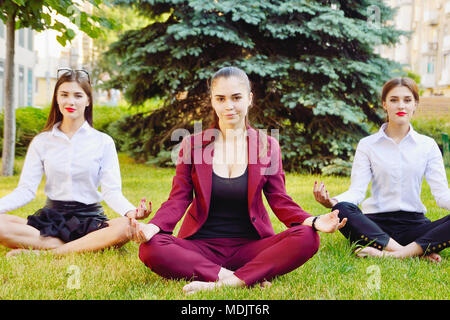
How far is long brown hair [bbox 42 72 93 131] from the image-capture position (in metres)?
3.72

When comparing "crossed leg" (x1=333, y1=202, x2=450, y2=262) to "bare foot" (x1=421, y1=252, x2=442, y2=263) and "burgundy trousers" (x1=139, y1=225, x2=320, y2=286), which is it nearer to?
"bare foot" (x1=421, y1=252, x2=442, y2=263)

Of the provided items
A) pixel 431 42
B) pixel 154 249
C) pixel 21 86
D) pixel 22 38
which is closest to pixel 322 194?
pixel 154 249

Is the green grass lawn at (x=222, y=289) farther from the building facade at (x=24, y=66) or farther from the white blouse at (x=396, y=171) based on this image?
the building facade at (x=24, y=66)

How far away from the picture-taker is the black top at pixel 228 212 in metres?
3.16

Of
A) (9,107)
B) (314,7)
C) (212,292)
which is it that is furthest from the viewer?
(314,7)

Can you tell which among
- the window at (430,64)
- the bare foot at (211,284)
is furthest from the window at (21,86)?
the window at (430,64)

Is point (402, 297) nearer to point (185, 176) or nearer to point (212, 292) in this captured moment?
point (212, 292)

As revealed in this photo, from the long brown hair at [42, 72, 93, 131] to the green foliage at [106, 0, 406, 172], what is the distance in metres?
4.62

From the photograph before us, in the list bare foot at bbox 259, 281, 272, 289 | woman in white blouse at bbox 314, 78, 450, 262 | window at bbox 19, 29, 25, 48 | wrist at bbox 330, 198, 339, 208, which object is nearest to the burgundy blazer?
bare foot at bbox 259, 281, 272, 289

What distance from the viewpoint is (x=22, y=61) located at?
19031 millimetres

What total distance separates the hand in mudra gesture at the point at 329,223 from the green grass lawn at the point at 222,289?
0.38m

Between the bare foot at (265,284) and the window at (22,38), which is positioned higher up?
the window at (22,38)
